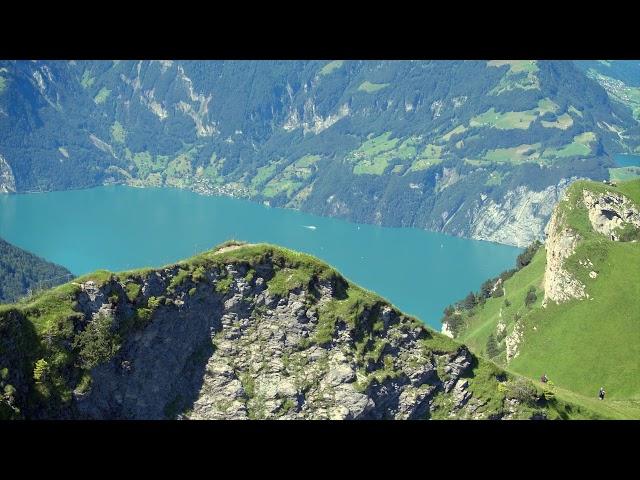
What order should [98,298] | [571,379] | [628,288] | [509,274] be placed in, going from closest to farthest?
[98,298] < [571,379] < [628,288] < [509,274]

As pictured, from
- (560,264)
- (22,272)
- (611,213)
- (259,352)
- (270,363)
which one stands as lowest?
(270,363)

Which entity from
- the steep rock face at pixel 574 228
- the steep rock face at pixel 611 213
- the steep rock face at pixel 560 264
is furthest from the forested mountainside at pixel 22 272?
the steep rock face at pixel 611 213

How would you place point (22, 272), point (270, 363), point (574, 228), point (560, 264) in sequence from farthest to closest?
1. point (22, 272)
2. point (574, 228)
3. point (560, 264)
4. point (270, 363)

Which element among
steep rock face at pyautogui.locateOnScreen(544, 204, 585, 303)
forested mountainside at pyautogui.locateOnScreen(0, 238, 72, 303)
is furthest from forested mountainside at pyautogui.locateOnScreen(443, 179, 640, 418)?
forested mountainside at pyautogui.locateOnScreen(0, 238, 72, 303)

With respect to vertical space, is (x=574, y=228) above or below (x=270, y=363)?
above

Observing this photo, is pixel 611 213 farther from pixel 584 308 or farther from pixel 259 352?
pixel 259 352

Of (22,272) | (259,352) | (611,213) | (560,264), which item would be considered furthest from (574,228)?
(22,272)
